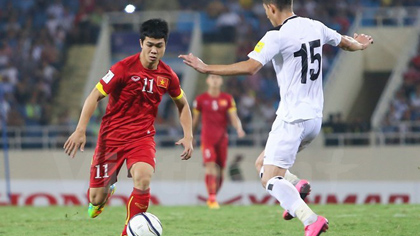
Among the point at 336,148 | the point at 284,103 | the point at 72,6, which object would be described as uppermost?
the point at 72,6

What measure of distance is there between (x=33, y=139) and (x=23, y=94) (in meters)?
2.94

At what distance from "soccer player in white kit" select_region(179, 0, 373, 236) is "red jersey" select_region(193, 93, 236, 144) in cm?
786

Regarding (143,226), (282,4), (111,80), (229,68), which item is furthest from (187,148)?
(282,4)

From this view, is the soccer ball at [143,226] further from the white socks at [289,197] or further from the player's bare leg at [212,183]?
the player's bare leg at [212,183]

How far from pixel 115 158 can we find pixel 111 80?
3.19 feet

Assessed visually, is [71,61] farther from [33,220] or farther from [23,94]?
[33,220]

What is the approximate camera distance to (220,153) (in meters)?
16.3

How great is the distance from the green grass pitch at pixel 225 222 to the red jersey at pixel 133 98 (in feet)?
4.45

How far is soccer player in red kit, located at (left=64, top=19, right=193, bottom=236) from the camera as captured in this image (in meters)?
8.93

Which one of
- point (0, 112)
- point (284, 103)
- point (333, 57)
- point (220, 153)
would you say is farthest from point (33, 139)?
point (284, 103)

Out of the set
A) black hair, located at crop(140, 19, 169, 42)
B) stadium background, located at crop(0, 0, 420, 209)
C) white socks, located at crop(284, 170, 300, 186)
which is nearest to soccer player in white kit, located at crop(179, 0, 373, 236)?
white socks, located at crop(284, 170, 300, 186)

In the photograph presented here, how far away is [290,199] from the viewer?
26.1 feet

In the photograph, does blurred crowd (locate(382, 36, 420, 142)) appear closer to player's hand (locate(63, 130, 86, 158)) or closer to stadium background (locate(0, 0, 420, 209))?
stadium background (locate(0, 0, 420, 209))

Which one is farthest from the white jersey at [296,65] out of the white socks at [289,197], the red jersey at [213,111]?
the red jersey at [213,111]
